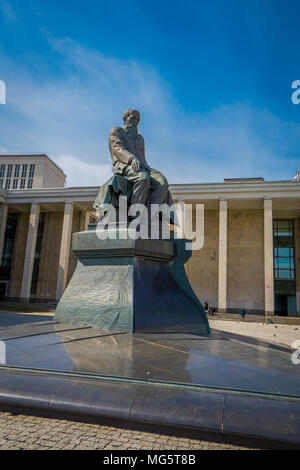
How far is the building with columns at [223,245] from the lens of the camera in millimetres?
28578

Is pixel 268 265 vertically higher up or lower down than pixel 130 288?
higher up

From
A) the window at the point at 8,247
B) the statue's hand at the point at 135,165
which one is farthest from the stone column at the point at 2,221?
the statue's hand at the point at 135,165

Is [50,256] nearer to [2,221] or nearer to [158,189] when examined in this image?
[2,221]

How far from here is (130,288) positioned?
12.0 feet

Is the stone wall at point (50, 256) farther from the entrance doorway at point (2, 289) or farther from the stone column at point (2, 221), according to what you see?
the stone column at point (2, 221)

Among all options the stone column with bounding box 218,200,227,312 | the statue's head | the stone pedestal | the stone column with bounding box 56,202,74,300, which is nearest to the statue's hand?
the statue's head

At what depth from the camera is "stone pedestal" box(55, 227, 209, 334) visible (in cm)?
359

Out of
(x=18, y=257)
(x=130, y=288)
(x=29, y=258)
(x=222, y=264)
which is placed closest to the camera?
(x=130, y=288)

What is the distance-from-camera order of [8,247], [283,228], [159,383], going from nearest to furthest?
[159,383], [283,228], [8,247]

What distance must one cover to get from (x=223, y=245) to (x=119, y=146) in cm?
2462

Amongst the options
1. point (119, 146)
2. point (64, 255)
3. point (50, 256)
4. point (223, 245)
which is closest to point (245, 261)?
point (223, 245)

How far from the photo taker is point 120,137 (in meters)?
5.04

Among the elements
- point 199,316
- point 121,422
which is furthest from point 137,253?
point 121,422

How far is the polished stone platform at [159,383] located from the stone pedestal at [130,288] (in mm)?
624
